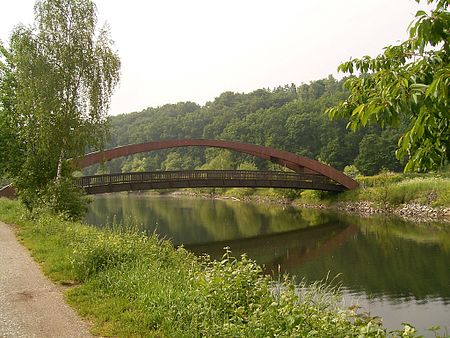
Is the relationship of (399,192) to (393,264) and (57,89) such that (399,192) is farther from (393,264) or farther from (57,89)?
(57,89)

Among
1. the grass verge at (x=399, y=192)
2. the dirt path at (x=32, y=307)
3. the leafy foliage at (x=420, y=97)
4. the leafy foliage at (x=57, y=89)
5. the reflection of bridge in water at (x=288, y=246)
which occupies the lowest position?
the reflection of bridge in water at (x=288, y=246)

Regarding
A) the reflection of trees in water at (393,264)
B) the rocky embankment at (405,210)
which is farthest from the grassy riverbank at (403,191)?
the reflection of trees in water at (393,264)

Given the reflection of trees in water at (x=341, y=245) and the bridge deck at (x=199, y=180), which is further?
the bridge deck at (x=199, y=180)

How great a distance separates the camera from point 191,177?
94.0 feet

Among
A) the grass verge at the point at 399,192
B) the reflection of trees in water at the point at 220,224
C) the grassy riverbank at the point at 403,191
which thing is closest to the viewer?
the reflection of trees in water at the point at 220,224

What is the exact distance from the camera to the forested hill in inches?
2154

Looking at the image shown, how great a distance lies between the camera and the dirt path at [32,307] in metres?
5.13

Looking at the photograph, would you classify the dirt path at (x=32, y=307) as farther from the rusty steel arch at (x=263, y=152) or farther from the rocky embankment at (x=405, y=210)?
the rocky embankment at (x=405, y=210)

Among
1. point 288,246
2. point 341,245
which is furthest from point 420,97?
point 288,246

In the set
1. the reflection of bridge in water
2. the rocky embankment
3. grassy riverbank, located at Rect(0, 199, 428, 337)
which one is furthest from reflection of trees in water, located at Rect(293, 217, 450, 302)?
grassy riverbank, located at Rect(0, 199, 428, 337)

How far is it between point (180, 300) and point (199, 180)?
23037 mm

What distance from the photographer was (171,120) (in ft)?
335

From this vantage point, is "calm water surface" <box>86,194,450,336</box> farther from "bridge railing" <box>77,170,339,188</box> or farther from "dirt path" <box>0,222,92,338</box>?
"dirt path" <box>0,222,92,338</box>

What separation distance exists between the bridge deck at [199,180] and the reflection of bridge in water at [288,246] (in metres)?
7.56
